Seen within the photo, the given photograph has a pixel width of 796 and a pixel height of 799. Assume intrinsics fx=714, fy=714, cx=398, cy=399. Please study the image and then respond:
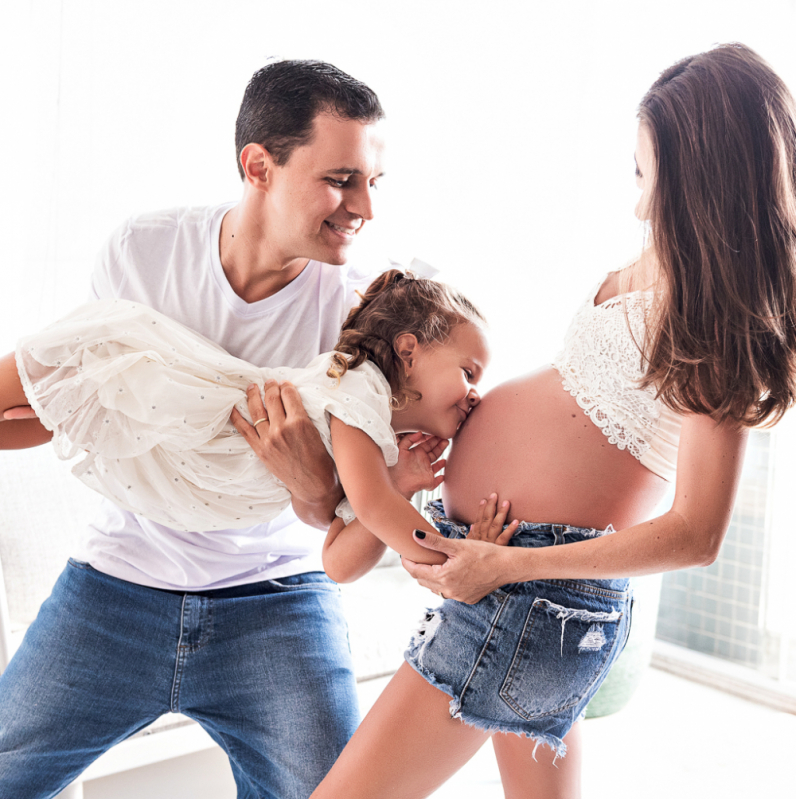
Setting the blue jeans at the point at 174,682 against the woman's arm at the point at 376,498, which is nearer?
the woman's arm at the point at 376,498

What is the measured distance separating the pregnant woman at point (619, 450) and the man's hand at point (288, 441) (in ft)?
0.70

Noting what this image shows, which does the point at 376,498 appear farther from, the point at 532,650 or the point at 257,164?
the point at 257,164

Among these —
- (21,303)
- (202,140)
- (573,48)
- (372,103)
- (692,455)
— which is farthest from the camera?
(573,48)

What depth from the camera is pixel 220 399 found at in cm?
120

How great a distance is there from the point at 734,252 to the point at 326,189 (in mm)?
713

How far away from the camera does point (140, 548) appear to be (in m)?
1.42

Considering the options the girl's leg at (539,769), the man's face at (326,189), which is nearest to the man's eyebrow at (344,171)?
the man's face at (326,189)

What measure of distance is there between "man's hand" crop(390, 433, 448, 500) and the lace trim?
285mm

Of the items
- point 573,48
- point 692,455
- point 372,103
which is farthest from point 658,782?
point 573,48

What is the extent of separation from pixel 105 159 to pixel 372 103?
135 cm

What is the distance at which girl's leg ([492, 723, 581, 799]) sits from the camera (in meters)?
1.20

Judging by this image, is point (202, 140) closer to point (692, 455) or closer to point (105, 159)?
point (105, 159)

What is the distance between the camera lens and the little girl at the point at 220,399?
3.79 ft

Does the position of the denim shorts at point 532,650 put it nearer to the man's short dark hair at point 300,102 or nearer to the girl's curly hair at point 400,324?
the girl's curly hair at point 400,324
